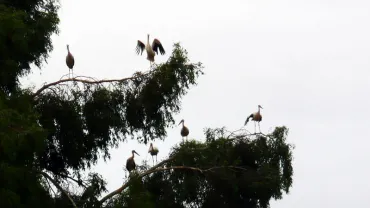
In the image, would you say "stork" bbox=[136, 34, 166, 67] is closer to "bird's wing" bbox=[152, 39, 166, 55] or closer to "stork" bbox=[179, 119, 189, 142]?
"bird's wing" bbox=[152, 39, 166, 55]

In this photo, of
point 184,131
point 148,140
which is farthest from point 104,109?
point 184,131

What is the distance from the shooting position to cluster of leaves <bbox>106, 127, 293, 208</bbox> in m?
18.8

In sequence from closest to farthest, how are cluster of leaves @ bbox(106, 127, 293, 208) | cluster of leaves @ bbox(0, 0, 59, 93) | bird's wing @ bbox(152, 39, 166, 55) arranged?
cluster of leaves @ bbox(0, 0, 59, 93) → cluster of leaves @ bbox(106, 127, 293, 208) → bird's wing @ bbox(152, 39, 166, 55)

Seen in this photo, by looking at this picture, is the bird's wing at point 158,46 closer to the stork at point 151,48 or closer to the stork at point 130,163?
the stork at point 151,48

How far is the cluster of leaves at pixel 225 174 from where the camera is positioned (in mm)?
18844

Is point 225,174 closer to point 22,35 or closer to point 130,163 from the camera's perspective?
point 130,163

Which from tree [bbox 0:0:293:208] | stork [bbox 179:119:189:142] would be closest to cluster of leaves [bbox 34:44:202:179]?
tree [bbox 0:0:293:208]

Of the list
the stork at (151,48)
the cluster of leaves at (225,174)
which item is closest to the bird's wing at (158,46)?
the stork at (151,48)

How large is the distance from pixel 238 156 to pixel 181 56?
7.05 feet

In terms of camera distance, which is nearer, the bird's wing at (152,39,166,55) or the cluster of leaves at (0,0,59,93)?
the cluster of leaves at (0,0,59,93)

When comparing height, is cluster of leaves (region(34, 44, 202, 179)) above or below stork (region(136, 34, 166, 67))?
below

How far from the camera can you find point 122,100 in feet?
62.3

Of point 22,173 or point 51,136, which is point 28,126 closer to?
point 22,173

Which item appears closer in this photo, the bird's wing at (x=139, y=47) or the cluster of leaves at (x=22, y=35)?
the cluster of leaves at (x=22, y=35)
